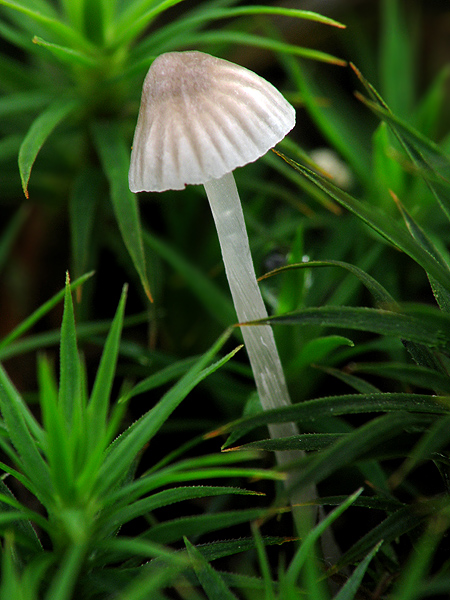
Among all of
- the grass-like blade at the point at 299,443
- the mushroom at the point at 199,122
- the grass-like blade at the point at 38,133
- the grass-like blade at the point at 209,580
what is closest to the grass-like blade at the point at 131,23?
the grass-like blade at the point at 38,133

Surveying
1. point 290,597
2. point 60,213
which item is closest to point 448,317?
point 290,597

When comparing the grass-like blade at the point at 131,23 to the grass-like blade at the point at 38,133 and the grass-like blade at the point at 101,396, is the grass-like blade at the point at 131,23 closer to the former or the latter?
the grass-like blade at the point at 38,133

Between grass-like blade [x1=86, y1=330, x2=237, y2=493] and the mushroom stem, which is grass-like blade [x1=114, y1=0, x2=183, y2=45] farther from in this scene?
grass-like blade [x1=86, y1=330, x2=237, y2=493]

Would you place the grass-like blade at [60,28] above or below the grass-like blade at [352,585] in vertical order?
above

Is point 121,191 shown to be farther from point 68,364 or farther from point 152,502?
point 152,502

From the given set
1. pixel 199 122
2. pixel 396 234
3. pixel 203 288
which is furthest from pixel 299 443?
pixel 203 288

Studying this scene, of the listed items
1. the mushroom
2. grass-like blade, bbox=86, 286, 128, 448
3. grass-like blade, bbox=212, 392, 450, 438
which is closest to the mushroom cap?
the mushroom

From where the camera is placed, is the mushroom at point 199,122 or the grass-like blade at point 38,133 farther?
the grass-like blade at point 38,133
